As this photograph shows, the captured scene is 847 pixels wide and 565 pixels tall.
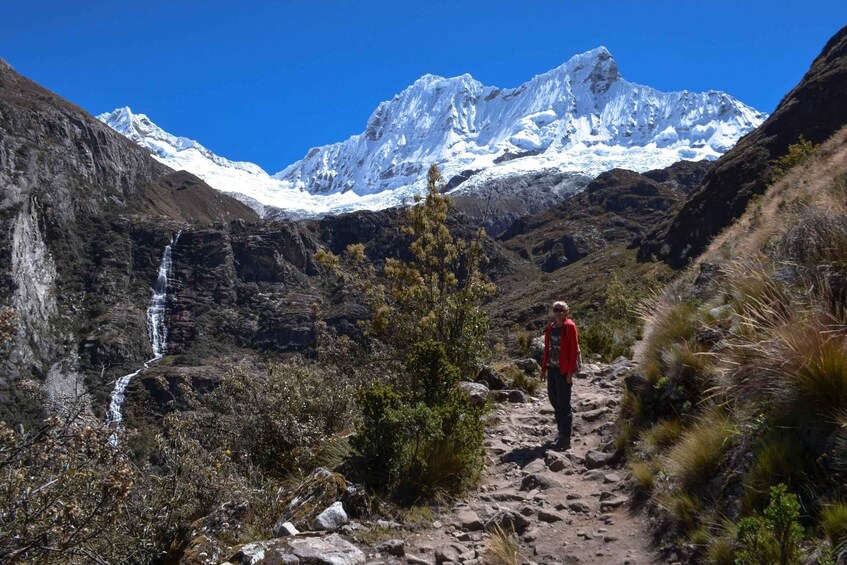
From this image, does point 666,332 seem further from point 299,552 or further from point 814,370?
point 299,552

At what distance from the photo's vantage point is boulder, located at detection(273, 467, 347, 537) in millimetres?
6125

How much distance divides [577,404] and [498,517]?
4858mm

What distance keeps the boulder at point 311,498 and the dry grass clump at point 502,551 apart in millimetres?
1611

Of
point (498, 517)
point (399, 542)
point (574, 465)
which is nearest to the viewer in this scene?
point (399, 542)

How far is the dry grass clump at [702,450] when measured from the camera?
5.36m

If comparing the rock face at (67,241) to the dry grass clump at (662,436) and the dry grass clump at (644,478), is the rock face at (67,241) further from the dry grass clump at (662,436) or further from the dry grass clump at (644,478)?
the dry grass clump at (644,478)

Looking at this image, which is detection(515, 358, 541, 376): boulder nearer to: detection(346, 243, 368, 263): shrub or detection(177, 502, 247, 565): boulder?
detection(346, 243, 368, 263): shrub

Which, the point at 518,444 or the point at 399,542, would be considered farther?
the point at 518,444

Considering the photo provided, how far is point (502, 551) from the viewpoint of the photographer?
544 cm

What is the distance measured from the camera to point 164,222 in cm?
17850

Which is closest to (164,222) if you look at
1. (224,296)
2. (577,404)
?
(224,296)

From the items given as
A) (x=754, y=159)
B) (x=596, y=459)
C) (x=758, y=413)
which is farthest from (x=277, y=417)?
(x=754, y=159)

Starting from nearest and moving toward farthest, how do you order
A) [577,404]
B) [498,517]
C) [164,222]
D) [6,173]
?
[498,517] → [577,404] → [6,173] → [164,222]

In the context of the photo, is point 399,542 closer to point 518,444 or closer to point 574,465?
point 574,465
